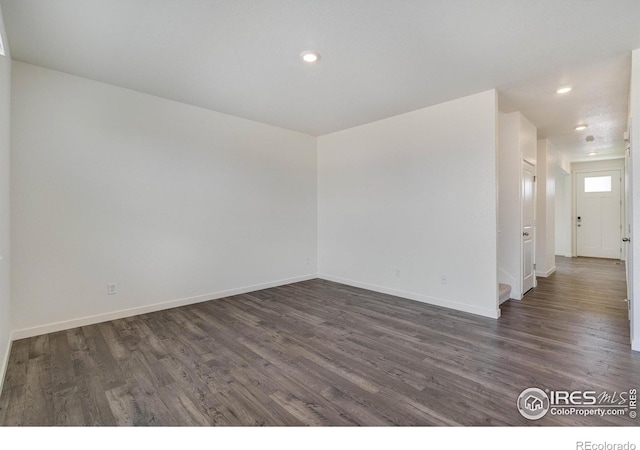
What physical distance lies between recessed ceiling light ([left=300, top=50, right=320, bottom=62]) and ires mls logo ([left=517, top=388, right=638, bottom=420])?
315 centimetres

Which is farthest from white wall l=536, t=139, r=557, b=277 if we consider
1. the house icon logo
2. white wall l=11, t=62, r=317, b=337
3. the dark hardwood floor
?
white wall l=11, t=62, r=317, b=337

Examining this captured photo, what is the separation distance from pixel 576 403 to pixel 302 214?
4.47 metres

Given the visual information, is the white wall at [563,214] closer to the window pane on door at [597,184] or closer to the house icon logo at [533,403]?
the window pane on door at [597,184]

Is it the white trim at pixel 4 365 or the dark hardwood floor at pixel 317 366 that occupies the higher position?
the white trim at pixel 4 365

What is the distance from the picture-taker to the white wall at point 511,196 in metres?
4.46

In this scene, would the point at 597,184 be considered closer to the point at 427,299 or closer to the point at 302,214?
the point at 427,299

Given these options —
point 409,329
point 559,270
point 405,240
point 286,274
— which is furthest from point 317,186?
point 559,270

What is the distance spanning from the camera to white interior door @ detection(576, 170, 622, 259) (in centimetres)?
796

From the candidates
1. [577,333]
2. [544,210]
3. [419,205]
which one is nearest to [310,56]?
[419,205]

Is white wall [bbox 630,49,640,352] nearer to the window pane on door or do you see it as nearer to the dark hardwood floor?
the dark hardwood floor

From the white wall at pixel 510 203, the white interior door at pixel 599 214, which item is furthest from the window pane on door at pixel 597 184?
the white wall at pixel 510 203

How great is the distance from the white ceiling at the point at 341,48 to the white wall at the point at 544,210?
1825mm
